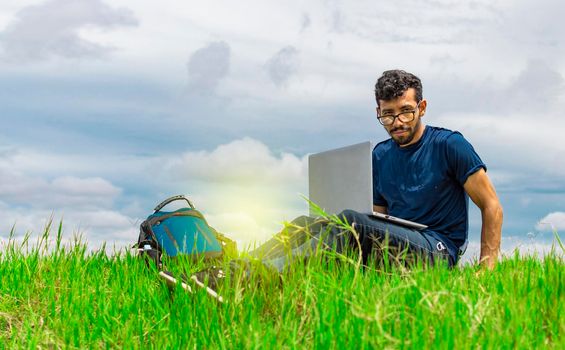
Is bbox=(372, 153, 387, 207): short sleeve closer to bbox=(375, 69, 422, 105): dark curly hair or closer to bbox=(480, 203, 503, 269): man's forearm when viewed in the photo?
bbox=(375, 69, 422, 105): dark curly hair

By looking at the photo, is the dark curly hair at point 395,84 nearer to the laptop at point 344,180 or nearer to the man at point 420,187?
the man at point 420,187

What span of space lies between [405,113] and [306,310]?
299 centimetres

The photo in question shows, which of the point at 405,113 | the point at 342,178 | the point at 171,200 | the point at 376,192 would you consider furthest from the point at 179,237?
the point at 405,113

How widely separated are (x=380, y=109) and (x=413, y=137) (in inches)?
17.8

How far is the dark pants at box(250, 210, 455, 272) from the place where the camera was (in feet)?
16.8

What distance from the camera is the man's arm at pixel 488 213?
20.1 feet

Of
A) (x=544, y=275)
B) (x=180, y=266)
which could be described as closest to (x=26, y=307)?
(x=180, y=266)

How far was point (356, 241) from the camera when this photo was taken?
5.77 metres

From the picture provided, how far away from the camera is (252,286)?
479 centimetres

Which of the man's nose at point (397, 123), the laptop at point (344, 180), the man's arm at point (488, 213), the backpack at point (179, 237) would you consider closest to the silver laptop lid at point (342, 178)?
the laptop at point (344, 180)

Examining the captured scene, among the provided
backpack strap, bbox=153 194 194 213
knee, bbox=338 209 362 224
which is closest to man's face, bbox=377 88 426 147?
knee, bbox=338 209 362 224

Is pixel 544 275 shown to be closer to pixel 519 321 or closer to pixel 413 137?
pixel 519 321

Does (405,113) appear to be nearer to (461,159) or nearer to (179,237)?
(461,159)

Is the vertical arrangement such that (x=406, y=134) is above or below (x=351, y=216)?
above
